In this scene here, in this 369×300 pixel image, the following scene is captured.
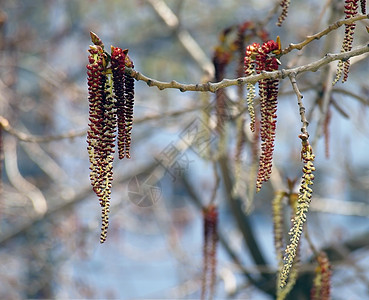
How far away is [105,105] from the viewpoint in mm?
1723

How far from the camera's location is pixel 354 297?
17.1ft

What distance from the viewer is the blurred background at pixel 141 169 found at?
471cm

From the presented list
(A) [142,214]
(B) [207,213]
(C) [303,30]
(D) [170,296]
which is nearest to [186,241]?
(A) [142,214]

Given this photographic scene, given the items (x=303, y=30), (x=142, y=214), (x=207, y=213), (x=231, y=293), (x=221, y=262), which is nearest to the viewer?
(x=207, y=213)

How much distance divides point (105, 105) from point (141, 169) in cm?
315

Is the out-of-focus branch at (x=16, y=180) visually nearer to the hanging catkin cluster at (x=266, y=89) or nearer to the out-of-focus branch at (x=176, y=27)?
the out-of-focus branch at (x=176, y=27)

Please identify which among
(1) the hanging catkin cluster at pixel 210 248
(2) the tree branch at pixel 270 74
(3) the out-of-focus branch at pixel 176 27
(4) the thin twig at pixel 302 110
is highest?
(3) the out-of-focus branch at pixel 176 27

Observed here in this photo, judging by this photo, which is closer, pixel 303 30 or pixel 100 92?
pixel 100 92

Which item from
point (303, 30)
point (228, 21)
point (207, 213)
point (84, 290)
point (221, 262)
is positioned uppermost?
point (228, 21)

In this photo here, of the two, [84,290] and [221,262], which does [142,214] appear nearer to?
[84,290]

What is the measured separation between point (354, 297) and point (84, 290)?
2.96m

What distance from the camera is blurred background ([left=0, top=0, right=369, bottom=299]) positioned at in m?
4.71

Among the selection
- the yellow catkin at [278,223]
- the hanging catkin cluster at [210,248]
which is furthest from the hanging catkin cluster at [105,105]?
the hanging catkin cluster at [210,248]

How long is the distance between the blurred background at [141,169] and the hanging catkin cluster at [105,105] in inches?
84.5
